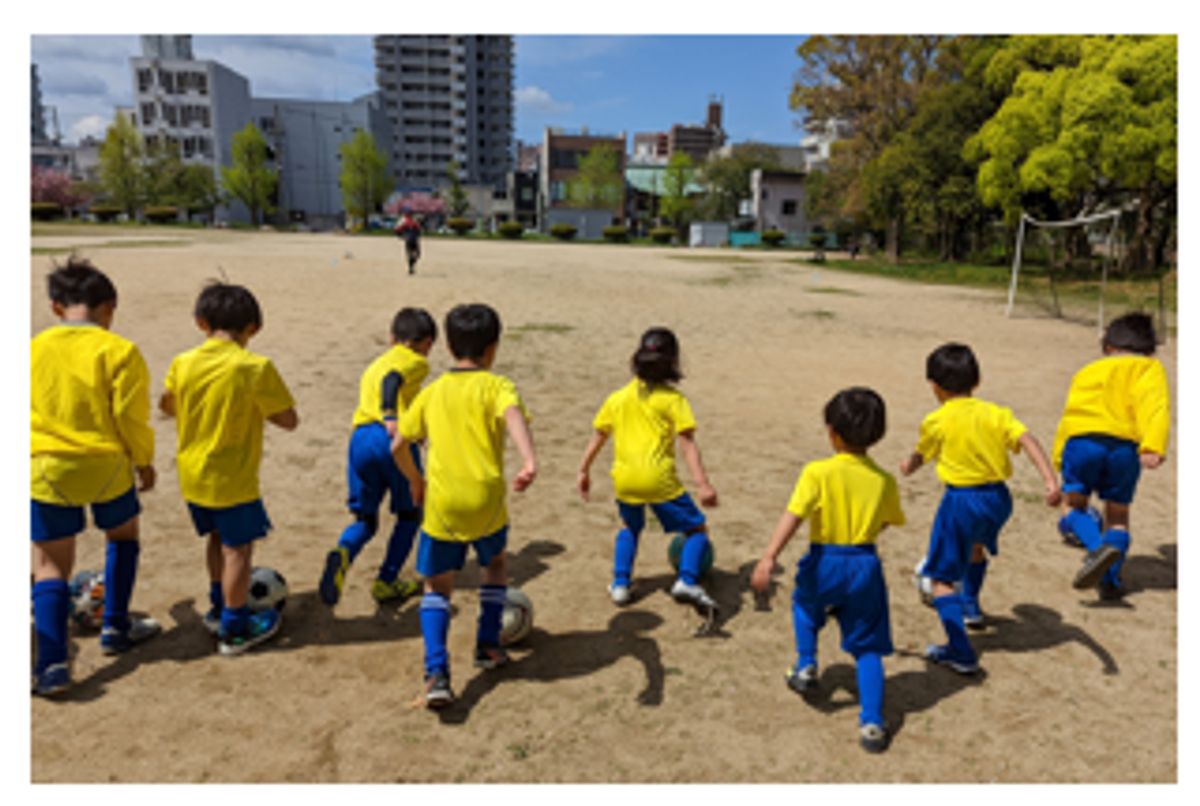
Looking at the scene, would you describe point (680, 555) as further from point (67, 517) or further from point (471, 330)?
point (67, 517)

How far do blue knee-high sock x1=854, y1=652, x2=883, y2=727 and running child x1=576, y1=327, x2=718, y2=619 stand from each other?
114 cm

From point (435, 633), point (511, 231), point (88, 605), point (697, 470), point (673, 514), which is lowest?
point (88, 605)

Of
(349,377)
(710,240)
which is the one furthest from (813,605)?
(710,240)

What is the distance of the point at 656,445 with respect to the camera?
4133 millimetres

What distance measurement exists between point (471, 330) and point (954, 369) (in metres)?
2.65

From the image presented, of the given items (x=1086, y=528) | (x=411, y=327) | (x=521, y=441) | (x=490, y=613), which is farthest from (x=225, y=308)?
(x=1086, y=528)

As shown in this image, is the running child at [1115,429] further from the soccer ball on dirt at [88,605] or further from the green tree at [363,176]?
the green tree at [363,176]

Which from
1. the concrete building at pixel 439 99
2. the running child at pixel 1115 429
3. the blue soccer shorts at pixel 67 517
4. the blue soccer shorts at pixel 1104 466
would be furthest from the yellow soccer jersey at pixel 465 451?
the concrete building at pixel 439 99

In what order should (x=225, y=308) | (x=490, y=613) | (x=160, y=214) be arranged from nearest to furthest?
(x=225, y=308), (x=490, y=613), (x=160, y=214)

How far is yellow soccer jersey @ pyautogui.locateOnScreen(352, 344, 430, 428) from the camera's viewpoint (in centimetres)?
402

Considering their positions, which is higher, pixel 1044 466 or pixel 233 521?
pixel 1044 466

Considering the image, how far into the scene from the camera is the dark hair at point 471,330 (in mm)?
3311

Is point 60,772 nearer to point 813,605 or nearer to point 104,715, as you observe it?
point 104,715

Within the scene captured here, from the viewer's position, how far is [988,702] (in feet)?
11.7
